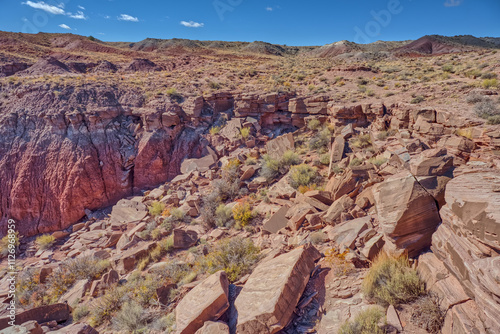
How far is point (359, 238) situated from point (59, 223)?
14.2 m

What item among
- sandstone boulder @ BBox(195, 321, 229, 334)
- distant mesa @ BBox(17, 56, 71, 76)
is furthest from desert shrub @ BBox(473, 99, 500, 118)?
distant mesa @ BBox(17, 56, 71, 76)

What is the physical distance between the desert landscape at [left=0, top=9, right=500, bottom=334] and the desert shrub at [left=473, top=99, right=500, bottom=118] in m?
0.05

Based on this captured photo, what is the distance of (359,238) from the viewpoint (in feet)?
15.8

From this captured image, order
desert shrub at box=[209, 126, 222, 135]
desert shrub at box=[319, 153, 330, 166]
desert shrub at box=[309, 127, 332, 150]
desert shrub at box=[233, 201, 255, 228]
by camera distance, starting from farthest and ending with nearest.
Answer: desert shrub at box=[209, 126, 222, 135], desert shrub at box=[309, 127, 332, 150], desert shrub at box=[319, 153, 330, 166], desert shrub at box=[233, 201, 255, 228]

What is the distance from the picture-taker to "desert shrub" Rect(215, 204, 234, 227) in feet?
25.3

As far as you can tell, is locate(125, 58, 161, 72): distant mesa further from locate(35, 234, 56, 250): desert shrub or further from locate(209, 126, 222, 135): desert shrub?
locate(35, 234, 56, 250): desert shrub

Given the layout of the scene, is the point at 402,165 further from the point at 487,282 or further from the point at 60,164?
the point at 60,164

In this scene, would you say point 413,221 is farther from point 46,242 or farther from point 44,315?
point 46,242

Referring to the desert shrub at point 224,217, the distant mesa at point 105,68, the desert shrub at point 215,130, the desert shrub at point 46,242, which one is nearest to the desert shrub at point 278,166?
the desert shrub at point 224,217

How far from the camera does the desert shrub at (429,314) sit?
3041mm

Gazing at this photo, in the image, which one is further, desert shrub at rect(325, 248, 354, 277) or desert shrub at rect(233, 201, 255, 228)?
desert shrub at rect(233, 201, 255, 228)

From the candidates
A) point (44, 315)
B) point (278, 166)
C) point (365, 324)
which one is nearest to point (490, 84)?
point (278, 166)

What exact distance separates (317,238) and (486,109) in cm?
718

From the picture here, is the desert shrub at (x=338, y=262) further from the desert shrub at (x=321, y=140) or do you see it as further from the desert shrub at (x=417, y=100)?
the desert shrub at (x=417, y=100)
